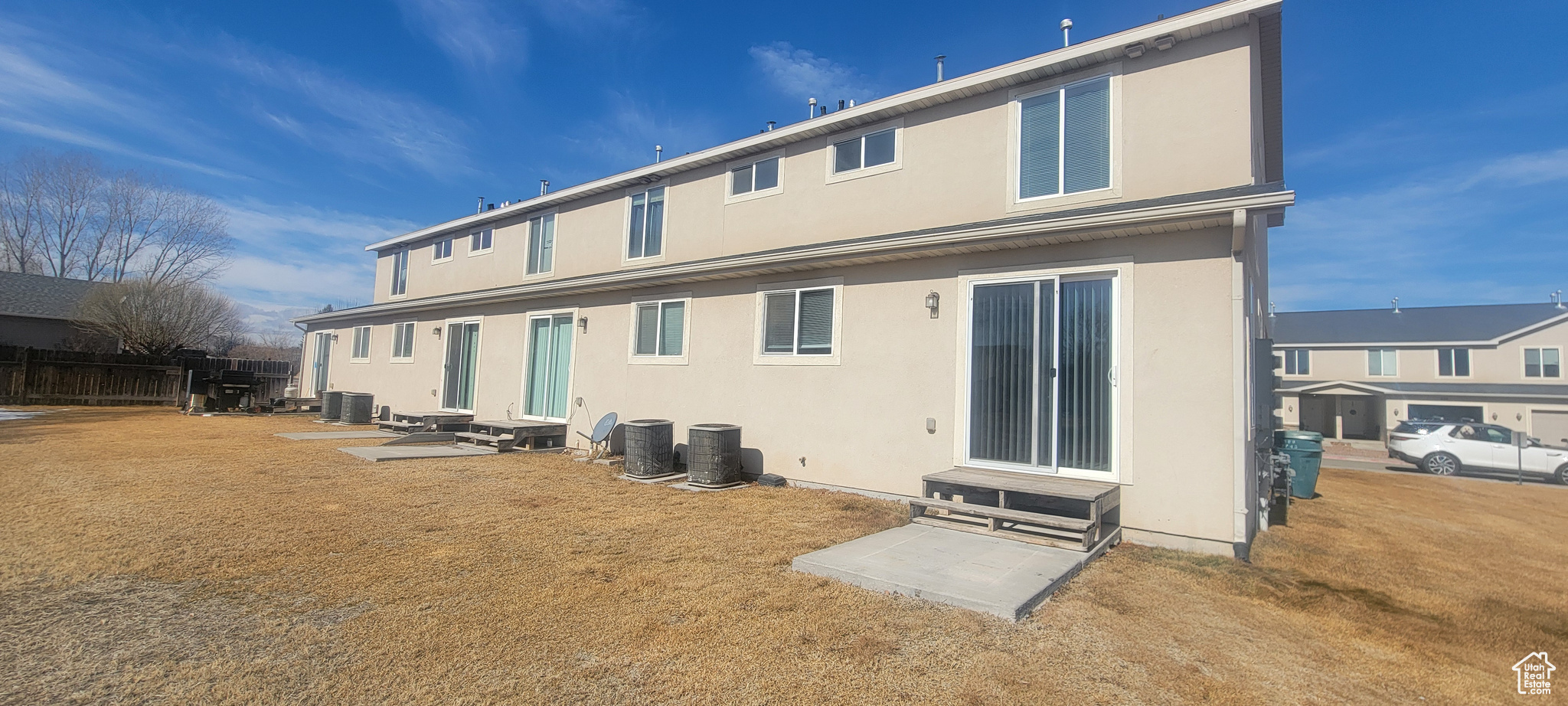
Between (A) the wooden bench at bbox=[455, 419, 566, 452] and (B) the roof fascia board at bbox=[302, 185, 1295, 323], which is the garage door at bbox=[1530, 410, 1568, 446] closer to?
(B) the roof fascia board at bbox=[302, 185, 1295, 323]

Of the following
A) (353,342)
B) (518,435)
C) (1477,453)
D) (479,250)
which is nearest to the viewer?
(518,435)

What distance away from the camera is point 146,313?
20047 millimetres

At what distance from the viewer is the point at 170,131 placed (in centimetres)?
1631

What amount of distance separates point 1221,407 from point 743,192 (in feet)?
22.5

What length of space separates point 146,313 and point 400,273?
11.1 metres

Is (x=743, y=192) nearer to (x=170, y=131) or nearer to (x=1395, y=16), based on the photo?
(x=1395, y=16)

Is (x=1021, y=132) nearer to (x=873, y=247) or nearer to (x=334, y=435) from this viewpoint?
(x=873, y=247)

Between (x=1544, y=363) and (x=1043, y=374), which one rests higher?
(x=1544, y=363)

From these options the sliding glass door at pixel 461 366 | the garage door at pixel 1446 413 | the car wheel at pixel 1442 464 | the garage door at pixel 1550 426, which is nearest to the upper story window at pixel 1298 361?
the garage door at pixel 1446 413

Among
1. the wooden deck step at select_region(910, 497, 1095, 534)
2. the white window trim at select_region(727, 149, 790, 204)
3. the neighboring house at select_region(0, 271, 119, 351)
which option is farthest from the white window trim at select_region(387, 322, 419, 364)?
the neighboring house at select_region(0, 271, 119, 351)

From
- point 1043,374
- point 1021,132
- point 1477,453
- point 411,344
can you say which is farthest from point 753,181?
point 1477,453

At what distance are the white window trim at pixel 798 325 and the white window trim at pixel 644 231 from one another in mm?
2728

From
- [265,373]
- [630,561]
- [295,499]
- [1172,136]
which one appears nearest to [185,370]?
[265,373]

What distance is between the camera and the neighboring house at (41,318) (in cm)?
2166
